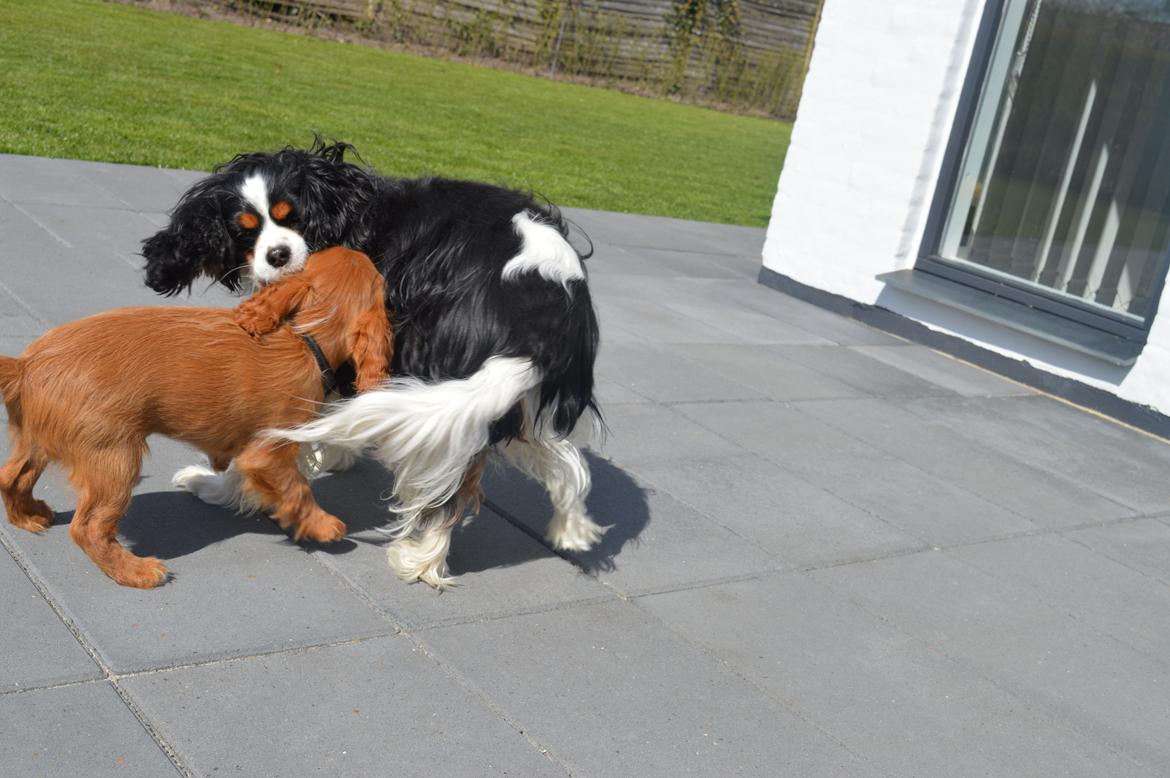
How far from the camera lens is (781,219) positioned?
9664 millimetres

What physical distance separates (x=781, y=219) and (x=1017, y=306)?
220 centimetres

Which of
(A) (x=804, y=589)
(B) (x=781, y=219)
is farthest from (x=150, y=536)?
(B) (x=781, y=219)

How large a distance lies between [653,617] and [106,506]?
1747 millimetres

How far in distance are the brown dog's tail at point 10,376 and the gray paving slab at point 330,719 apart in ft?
2.90

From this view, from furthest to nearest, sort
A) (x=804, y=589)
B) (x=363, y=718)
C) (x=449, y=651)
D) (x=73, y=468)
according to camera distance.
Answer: (x=804, y=589)
(x=449, y=651)
(x=73, y=468)
(x=363, y=718)

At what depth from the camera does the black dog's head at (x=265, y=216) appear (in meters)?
3.63

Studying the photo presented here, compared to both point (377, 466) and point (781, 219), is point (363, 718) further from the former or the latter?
point (781, 219)

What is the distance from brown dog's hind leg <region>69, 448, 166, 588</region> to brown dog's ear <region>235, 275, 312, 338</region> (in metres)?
0.49

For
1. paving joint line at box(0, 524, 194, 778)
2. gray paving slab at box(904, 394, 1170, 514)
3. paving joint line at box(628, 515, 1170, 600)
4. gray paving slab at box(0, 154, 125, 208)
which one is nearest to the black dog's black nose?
paving joint line at box(0, 524, 194, 778)

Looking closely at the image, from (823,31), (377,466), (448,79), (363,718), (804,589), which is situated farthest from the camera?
(448,79)

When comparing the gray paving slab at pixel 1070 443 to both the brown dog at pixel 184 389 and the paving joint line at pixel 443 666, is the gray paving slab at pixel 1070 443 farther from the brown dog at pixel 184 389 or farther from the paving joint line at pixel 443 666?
the brown dog at pixel 184 389

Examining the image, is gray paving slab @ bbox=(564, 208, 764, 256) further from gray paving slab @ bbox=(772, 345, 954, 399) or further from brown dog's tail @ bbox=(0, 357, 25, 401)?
brown dog's tail @ bbox=(0, 357, 25, 401)

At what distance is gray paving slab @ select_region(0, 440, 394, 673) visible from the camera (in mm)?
3123

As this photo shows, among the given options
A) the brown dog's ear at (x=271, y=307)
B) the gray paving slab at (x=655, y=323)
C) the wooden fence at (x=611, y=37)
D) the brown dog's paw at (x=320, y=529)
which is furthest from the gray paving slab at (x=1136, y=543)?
the wooden fence at (x=611, y=37)
